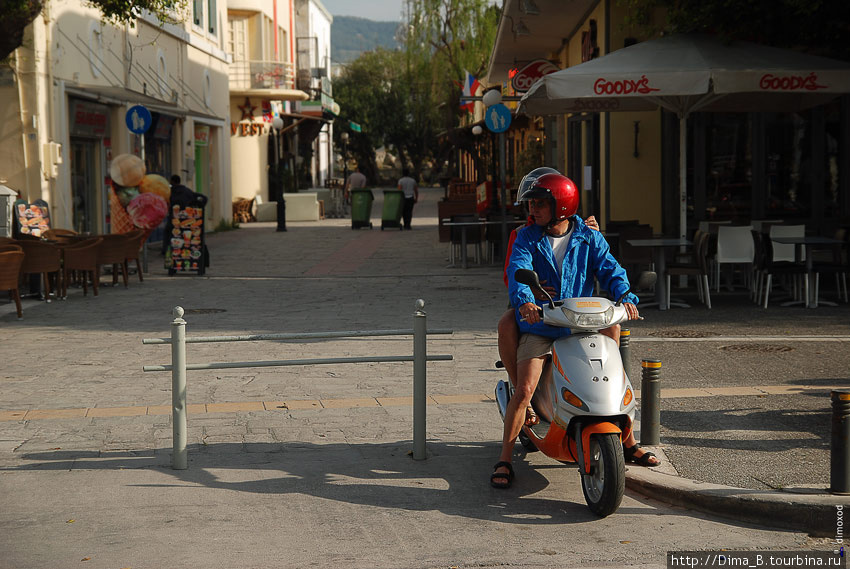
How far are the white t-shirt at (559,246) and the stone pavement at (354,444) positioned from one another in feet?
3.99

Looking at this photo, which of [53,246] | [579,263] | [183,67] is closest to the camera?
[579,263]

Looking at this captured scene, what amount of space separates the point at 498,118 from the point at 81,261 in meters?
7.48

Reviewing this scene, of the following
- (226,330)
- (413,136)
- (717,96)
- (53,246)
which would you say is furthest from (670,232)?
(413,136)

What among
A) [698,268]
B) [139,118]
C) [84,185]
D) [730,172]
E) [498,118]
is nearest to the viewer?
[698,268]

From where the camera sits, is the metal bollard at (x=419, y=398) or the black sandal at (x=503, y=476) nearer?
the black sandal at (x=503, y=476)

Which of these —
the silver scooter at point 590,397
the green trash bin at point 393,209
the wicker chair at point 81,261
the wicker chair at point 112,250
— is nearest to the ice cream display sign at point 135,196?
the wicker chair at point 112,250

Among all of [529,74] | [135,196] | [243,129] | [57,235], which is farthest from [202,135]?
[57,235]

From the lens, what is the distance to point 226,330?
→ 11789mm

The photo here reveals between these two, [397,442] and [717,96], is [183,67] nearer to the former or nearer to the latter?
[717,96]

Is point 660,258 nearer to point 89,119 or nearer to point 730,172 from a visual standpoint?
point 730,172

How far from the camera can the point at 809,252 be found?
1285 centimetres

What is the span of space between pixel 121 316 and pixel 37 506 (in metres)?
7.91

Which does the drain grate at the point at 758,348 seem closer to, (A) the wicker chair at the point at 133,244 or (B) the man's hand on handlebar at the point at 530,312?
(B) the man's hand on handlebar at the point at 530,312

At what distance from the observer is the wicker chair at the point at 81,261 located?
15.1 meters
